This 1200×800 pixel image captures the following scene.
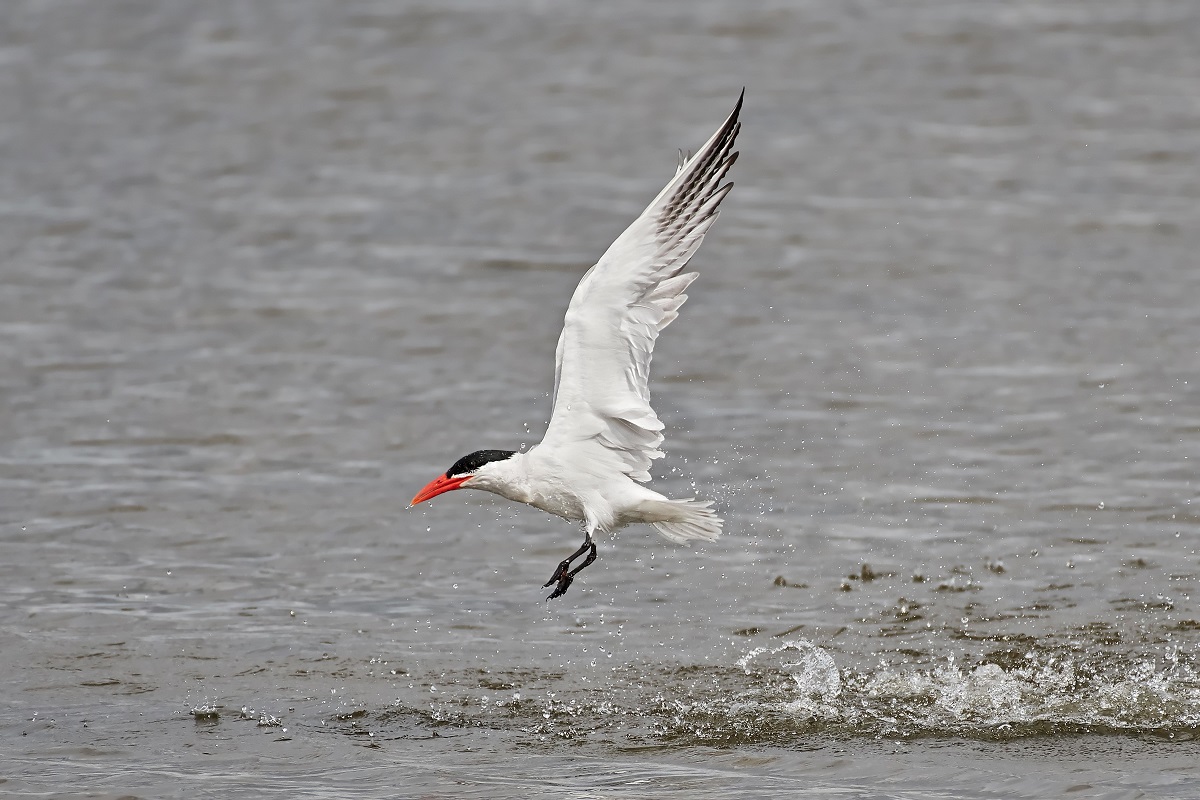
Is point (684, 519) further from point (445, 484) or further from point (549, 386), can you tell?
point (549, 386)

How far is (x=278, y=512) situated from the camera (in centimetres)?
1021

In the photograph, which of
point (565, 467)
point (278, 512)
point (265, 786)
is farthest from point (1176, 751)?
point (278, 512)

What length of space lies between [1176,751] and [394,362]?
7.21 meters

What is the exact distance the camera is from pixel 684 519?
24.9 ft

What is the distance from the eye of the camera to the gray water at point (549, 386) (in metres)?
7.40

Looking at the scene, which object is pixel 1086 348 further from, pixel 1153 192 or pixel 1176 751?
pixel 1176 751

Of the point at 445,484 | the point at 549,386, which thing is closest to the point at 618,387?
the point at 445,484

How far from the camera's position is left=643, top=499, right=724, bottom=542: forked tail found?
7.45 meters

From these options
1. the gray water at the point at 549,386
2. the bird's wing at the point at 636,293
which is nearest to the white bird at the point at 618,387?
the bird's wing at the point at 636,293

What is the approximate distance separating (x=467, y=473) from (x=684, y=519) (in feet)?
3.39

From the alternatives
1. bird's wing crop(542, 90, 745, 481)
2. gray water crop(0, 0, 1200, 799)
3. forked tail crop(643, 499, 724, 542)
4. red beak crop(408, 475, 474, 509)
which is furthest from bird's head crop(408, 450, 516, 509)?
gray water crop(0, 0, 1200, 799)

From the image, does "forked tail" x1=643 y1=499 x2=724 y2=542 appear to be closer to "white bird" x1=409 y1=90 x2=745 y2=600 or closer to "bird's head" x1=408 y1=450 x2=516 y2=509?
"white bird" x1=409 y1=90 x2=745 y2=600

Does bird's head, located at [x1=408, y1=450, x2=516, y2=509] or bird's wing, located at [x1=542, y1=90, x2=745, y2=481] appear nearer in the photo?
bird's wing, located at [x1=542, y1=90, x2=745, y2=481]

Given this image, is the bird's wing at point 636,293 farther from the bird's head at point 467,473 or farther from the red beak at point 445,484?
the red beak at point 445,484
